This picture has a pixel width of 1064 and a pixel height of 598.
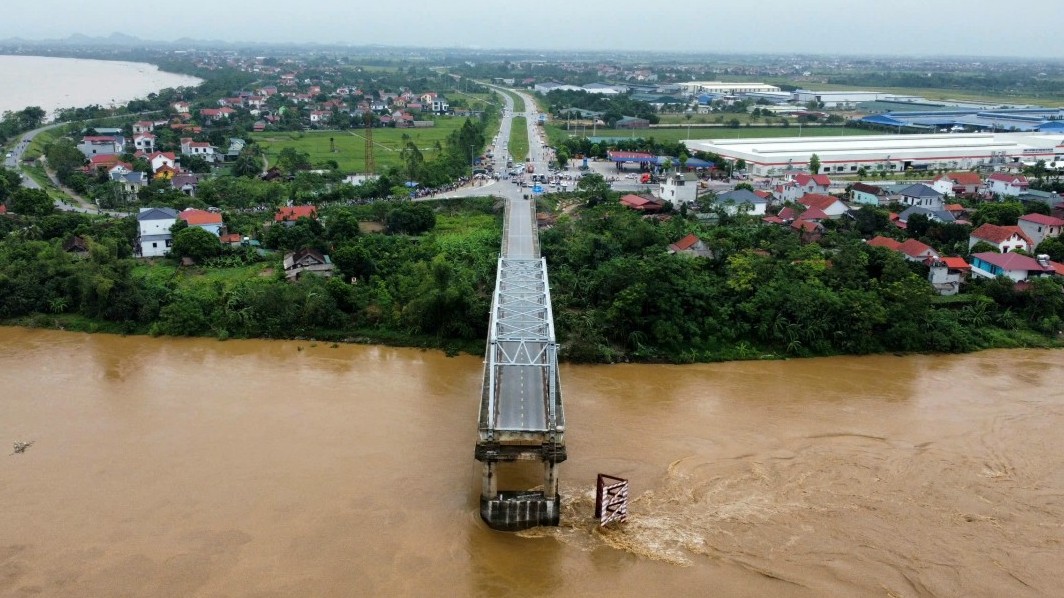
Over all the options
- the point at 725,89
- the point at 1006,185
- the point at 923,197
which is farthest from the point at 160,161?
the point at 725,89

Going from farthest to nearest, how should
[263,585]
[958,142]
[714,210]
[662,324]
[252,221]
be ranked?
1. [958,142]
2. [714,210]
3. [252,221]
4. [662,324]
5. [263,585]

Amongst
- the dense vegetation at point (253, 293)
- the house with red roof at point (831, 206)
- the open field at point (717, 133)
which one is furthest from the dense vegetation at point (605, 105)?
the dense vegetation at point (253, 293)

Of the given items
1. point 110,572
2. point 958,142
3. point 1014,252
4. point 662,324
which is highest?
point 958,142

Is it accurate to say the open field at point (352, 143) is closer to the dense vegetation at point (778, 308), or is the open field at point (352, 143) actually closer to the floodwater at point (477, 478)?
the dense vegetation at point (778, 308)

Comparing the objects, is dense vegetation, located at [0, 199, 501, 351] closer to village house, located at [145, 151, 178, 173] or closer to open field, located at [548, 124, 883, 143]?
village house, located at [145, 151, 178, 173]

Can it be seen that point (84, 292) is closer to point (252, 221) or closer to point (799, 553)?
point (252, 221)

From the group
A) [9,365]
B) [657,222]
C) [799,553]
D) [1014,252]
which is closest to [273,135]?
[657,222]

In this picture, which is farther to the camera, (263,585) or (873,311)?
(873,311)

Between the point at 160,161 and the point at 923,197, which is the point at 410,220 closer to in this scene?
the point at 160,161
